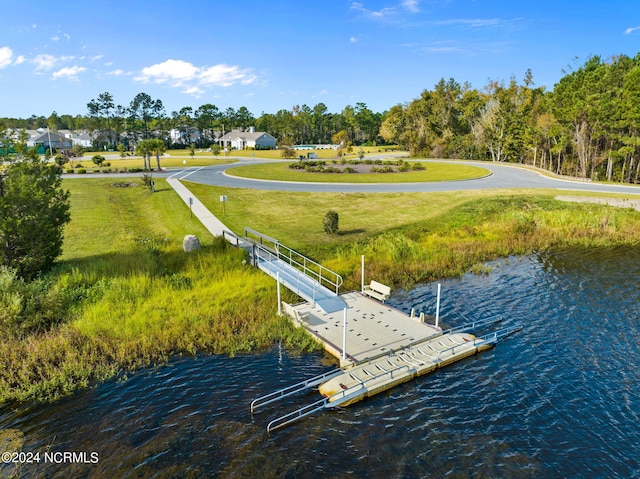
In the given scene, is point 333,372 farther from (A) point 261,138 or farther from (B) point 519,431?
(A) point 261,138

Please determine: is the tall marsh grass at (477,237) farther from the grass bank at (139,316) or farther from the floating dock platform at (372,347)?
the grass bank at (139,316)

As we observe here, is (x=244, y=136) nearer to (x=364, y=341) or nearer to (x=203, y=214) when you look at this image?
(x=203, y=214)

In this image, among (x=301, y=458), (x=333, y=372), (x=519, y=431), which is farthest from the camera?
(x=333, y=372)

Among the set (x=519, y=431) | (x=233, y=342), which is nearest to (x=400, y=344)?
(x=519, y=431)

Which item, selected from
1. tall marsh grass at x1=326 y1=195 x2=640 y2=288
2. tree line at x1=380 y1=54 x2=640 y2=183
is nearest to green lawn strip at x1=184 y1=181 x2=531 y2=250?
tall marsh grass at x1=326 y1=195 x2=640 y2=288

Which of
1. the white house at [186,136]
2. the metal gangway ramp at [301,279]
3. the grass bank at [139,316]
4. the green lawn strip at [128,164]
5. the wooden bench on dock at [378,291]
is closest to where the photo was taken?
the grass bank at [139,316]

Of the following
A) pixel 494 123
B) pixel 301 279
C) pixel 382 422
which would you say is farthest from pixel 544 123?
pixel 382 422

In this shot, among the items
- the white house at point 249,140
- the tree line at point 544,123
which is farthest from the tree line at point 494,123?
the white house at point 249,140
